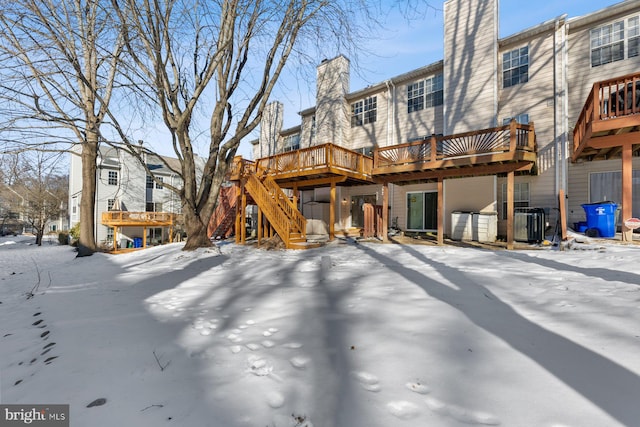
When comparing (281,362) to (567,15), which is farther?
(567,15)

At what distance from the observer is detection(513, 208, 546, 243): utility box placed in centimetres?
865

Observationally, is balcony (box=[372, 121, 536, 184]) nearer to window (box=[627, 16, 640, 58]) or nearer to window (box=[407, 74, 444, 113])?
window (box=[407, 74, 444, 113])

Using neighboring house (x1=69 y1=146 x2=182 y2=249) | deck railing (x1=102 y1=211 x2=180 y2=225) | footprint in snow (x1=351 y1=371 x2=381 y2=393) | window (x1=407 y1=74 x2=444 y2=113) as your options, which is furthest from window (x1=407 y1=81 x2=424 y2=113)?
deck railing (x1=102 y1=211 x2=180 y2=225)

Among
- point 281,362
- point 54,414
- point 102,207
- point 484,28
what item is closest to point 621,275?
point 281,362

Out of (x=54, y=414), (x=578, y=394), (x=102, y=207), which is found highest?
(x=102, y=207)

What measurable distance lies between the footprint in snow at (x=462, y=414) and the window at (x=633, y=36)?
13070 mm

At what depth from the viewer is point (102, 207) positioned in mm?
23312

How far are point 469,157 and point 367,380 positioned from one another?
799cm

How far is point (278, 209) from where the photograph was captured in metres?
9.39

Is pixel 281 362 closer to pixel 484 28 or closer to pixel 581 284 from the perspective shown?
pixel 581 284

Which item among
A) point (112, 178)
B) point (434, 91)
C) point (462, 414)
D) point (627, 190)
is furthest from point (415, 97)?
point (112, 178)

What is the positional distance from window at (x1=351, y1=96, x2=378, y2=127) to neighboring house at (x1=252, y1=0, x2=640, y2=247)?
0.10 metres

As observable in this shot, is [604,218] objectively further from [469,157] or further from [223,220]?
[223,220]

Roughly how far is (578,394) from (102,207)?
29.4 m
